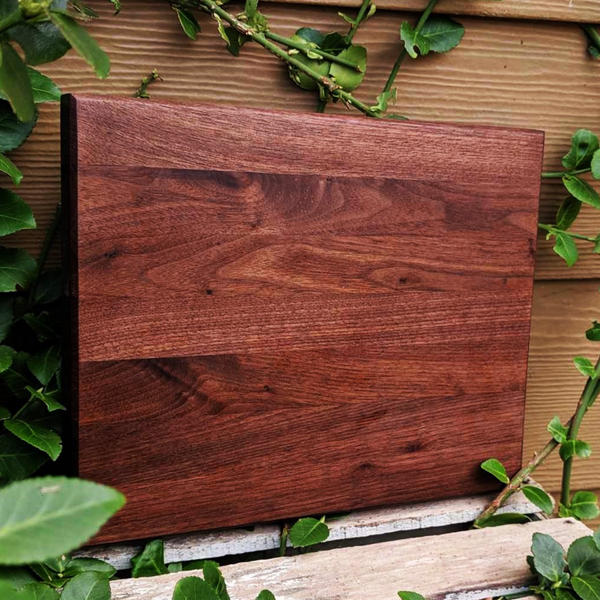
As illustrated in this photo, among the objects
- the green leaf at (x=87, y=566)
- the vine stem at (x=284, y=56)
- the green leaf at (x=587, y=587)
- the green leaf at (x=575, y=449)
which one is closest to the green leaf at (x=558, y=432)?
the green leaf at (x=575, y=449)

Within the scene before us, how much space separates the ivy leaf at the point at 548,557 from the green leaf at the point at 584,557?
1cm

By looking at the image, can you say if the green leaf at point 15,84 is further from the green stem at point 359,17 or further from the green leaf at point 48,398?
the green stem at point 359,17

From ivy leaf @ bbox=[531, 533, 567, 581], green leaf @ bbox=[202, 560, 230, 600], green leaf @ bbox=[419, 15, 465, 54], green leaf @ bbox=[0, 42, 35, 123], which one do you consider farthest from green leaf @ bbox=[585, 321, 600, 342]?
green leaf @ bbox=[0, 42, 35, 123]

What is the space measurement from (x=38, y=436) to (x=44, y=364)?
0.27 ft

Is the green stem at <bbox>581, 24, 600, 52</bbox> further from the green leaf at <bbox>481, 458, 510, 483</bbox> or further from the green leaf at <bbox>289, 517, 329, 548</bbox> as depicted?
the green leaf at <bbox>289, 517, 329, 548</bbox>

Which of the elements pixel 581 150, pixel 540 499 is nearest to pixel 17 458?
pixel 540 499

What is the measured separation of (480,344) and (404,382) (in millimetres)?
117

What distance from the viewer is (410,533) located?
85 cm

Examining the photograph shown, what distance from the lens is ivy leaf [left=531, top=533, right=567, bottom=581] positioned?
676 millimetres

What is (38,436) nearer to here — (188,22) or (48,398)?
(48,398)

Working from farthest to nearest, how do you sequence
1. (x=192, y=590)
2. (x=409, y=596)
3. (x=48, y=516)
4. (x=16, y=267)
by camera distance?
(x=16, y=267) → (x=409, y=596) → (x=192, y=590) → (x=48, y=516)

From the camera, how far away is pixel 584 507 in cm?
88

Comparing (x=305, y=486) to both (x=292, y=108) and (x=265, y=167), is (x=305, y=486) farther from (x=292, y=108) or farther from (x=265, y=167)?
(x=292, y=108)

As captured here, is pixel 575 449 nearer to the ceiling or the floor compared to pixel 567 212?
nearer to the floor
